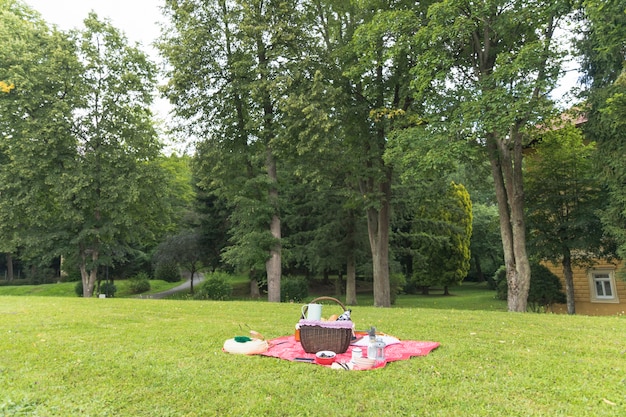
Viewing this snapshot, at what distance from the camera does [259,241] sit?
48.1ft

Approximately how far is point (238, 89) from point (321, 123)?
394 centimetres

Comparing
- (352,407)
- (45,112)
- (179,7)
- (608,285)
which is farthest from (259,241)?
(608,285)

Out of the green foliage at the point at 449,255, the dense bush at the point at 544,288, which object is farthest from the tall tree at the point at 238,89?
the green foliage at the point at 449,255

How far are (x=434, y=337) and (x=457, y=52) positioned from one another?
9.75 metres

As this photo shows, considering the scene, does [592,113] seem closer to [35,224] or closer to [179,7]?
[179,7]

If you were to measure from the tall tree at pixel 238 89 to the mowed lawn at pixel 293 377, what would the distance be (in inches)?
342

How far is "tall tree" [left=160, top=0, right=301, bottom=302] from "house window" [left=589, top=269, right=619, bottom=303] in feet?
45.4

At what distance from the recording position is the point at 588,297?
58.5 ft

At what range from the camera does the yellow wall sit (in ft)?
55.5

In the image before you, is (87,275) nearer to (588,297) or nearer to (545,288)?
(545,288)

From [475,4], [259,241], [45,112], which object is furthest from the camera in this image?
[45,112]

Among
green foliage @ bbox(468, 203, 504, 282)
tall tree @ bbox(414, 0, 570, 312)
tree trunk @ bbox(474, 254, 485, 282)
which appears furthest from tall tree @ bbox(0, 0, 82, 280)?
tree trunk @ bbox(474, 254, 485, 282)

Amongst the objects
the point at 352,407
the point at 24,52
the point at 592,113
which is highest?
the point at 24,52

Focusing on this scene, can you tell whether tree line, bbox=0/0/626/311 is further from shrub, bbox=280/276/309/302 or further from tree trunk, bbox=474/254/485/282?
tree trunk, bbox=474/254/485/282
